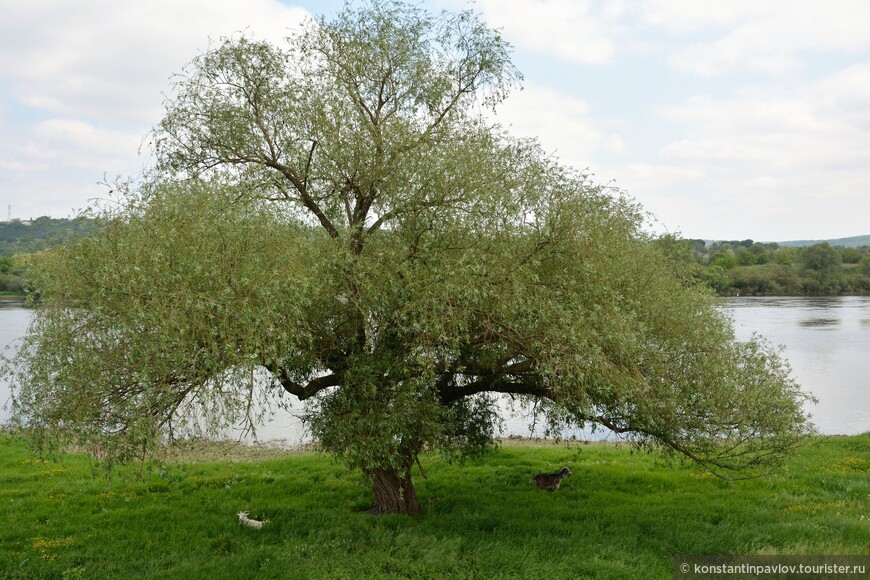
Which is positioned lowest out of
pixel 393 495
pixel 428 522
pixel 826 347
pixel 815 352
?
pixel 815 352

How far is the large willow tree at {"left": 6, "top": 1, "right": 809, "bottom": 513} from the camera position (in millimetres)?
9680

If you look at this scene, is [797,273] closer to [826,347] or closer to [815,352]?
[826,347]

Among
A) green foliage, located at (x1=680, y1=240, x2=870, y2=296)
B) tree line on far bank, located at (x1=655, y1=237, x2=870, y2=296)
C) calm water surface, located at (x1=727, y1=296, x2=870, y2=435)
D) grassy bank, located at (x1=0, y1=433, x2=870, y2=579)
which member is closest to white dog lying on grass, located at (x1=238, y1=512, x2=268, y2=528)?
grassy bank, located at (x1=0, y1=433, x2=870, y2=579)

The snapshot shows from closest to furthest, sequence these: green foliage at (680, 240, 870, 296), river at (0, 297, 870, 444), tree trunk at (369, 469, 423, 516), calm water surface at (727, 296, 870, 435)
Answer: tree trunk at (369, 469, 423, 516)
river at (0, 297, 870, 444)
calm water surface at (727, 296, 870, 435)
green foliage at (680, 240, 870, 296)

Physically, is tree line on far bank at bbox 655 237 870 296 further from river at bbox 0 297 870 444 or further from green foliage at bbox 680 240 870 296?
river at bbox 0 297 870 444

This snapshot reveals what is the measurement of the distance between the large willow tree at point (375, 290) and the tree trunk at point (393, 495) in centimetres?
6

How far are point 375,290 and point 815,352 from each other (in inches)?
1790

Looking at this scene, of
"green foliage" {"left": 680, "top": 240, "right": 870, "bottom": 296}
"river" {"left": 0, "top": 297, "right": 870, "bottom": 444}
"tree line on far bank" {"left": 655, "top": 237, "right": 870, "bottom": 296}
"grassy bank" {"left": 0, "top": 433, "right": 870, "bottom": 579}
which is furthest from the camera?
"green foliage" {"left": 680, "top": 240, "right": 870, "bottom": 296}

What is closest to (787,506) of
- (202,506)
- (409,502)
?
(409,502)

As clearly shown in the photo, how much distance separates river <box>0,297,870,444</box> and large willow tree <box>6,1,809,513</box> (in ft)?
10.3

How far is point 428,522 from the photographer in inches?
530

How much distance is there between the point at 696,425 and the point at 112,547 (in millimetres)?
11270

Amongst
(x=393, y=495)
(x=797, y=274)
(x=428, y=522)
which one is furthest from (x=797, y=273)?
(x=428, y=522)

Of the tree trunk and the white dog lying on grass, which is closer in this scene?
the white dog lying on grass
